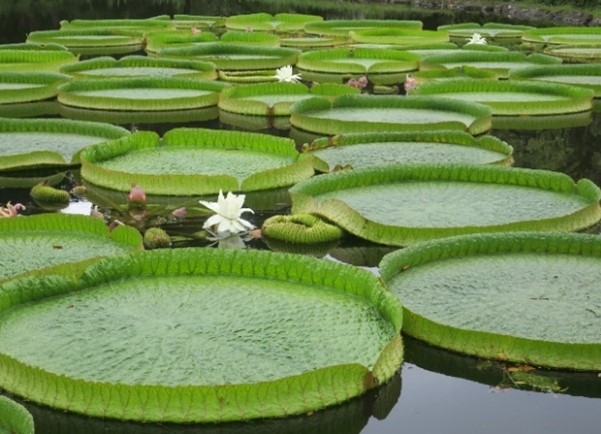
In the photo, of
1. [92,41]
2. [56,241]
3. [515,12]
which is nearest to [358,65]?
[92,41]

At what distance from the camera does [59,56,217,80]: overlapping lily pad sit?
29.4 feet

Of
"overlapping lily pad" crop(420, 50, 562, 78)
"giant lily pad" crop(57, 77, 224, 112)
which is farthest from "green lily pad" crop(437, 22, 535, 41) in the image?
"giant lily pad" crop(57, 77, 224, 112)

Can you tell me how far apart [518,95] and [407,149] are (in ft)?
8.59

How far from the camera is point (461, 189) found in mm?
4730

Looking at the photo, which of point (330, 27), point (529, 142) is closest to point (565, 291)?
point (529, 142)

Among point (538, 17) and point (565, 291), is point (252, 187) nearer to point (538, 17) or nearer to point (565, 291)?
point (565, 291)

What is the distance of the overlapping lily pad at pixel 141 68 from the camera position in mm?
8953

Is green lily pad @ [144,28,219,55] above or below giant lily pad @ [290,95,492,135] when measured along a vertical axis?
below

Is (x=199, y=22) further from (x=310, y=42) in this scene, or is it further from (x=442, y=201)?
(x=442, y=201)

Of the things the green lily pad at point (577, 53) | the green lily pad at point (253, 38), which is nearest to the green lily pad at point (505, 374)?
the green lily pad at point (577, 53)

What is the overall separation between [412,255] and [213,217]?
3.01ft

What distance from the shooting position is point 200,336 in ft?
9.77

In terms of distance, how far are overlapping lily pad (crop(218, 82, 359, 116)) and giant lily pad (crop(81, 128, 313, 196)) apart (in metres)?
1.62

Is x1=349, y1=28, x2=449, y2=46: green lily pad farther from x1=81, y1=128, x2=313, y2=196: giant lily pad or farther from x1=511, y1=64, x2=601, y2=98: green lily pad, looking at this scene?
x1=81, y1=128, x2=313, y2=196: giant lily pad
